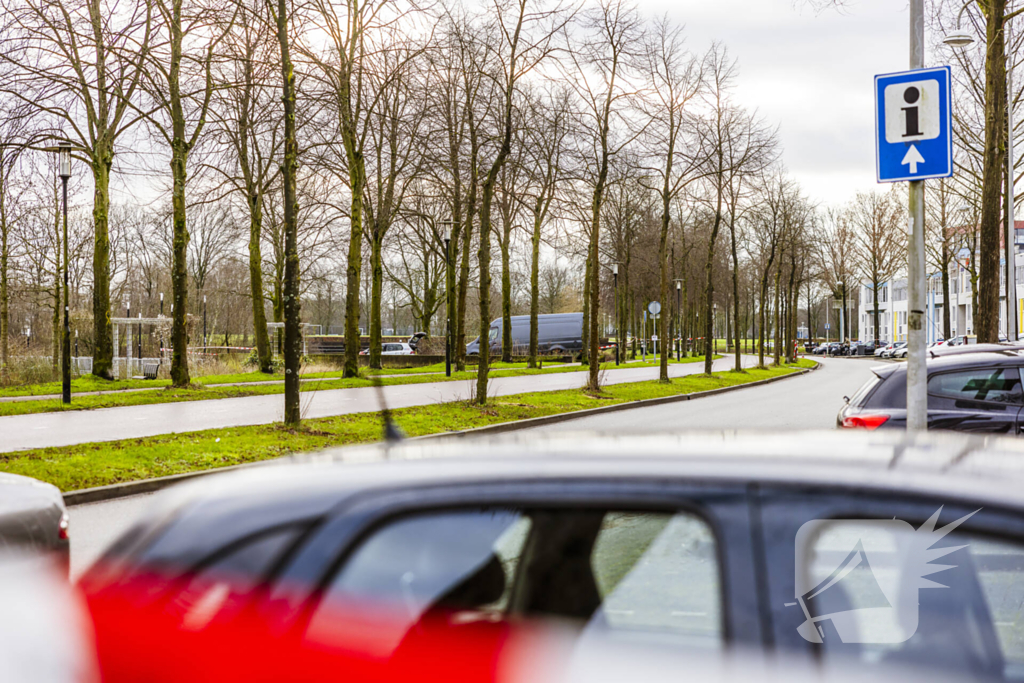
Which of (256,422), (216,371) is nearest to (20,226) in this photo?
(216,371)

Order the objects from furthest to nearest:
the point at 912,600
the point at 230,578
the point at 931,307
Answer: the point at 931,307
the point at 912,600
the point at 230,578

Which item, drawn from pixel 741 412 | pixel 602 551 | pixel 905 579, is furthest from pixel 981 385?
pixel 741 412

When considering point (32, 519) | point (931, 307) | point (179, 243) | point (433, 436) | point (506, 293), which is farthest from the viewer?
point (931, 307)

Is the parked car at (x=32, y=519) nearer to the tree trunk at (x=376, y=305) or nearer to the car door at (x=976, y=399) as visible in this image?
the car door at (x=976, y=399)

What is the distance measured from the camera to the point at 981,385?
7840mm

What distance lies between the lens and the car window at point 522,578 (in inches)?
65.7

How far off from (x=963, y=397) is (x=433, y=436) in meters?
8.71

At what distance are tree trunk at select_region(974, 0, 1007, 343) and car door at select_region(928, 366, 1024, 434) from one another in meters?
9.60

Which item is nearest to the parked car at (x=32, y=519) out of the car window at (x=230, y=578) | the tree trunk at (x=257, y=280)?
the car window at (x=230, y=578)

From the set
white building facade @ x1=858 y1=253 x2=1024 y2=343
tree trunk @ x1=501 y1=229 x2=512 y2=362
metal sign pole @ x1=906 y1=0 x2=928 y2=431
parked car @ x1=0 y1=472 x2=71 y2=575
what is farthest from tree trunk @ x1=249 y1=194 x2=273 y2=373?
white building facade @ x1=858 y1=253 x2=1024 y2=343

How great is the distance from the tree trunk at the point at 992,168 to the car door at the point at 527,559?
1679 centimetres

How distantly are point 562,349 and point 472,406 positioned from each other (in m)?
43.8

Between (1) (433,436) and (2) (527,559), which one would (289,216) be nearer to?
(1) (433,436)

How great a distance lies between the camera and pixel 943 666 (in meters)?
1.52
